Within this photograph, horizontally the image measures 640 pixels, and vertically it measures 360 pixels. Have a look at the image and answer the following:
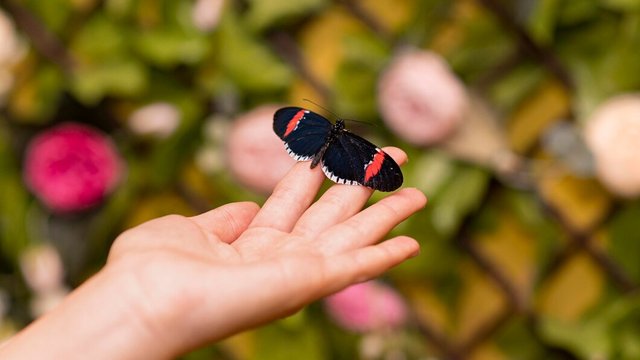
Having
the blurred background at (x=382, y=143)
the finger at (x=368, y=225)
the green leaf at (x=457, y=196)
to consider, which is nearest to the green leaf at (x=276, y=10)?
the blurred background at (x=382, y=143)

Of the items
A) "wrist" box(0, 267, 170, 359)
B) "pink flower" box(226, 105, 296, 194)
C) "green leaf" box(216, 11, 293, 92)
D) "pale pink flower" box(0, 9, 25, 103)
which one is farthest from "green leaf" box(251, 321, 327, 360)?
"wrist" box(0, 267, 170, 359)

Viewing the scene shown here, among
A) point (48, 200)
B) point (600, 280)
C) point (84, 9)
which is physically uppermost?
point (84, 9)

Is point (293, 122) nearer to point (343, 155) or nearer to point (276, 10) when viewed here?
point (343, 155)

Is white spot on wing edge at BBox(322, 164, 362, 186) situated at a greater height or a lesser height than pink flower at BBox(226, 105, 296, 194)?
greater

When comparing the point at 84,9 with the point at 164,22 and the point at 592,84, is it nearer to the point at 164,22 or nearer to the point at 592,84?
the point at 164,22

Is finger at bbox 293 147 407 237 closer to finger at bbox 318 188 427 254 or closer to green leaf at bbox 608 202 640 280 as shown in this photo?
finger at bbox 318 188 427 254

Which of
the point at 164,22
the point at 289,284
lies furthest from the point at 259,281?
the point at 164,22

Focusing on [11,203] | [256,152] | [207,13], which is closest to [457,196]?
[256,152]

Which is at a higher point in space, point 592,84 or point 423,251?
point 592,84
